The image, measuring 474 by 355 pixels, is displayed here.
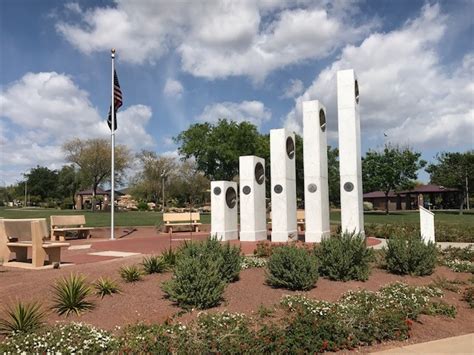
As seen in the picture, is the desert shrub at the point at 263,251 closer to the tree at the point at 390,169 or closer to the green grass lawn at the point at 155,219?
the green grass lawn at the point at 155,219

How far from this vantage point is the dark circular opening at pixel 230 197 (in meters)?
17.2

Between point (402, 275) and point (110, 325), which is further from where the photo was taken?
point (402, 275)

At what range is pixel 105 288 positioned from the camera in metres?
6.89

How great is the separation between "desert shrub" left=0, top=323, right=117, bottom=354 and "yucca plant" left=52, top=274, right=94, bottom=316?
36.4 inches

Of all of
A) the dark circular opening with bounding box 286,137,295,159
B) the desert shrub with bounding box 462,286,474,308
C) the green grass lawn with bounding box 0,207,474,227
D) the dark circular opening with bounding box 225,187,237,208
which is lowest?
the desert shrub with bounding box 462,286,474,308

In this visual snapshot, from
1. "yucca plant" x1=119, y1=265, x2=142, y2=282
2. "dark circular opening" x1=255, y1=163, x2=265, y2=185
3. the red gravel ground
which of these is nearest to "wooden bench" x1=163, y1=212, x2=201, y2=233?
"dark circular opening" x1=255, y1=163, x2=265, y2=185

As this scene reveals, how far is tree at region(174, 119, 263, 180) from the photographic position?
47.8 m

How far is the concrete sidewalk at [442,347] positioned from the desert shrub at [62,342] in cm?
315

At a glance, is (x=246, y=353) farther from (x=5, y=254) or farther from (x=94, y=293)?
(x=5, y=254)

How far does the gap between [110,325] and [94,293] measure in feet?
4.49

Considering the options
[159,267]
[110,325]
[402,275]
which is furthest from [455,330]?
[159,267]

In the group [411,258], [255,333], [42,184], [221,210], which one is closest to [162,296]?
[255,333]

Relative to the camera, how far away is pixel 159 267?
27.5ft

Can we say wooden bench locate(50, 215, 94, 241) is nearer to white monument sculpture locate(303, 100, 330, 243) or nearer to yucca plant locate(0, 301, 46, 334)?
white monument sculpture locate(303, 100, 330, 243)
